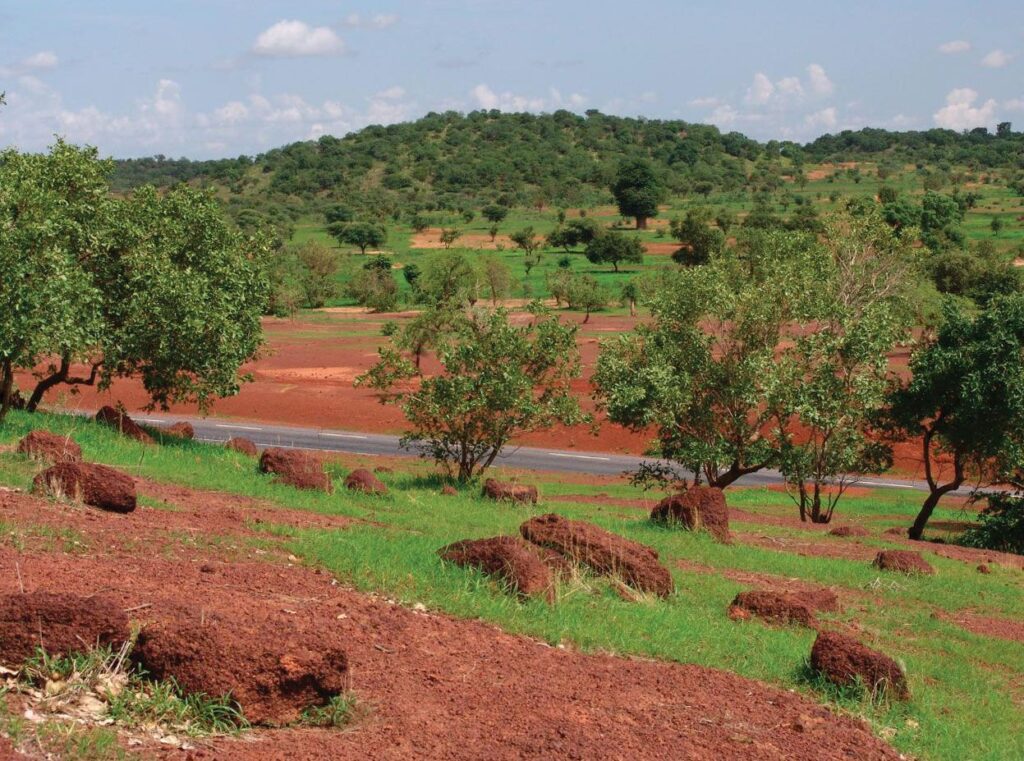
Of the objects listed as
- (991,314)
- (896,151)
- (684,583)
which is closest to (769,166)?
(896,151)

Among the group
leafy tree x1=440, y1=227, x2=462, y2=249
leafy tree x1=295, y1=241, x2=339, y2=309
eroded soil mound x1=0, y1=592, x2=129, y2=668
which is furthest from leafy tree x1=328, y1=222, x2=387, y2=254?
eroded soil mound x1=0, y1=592, x2=129, y2=668

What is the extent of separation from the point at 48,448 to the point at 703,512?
355 inches

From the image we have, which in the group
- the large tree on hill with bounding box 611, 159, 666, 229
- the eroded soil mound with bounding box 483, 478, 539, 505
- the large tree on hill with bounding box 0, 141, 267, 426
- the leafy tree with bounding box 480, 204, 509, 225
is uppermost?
the large tree on hill with bounding box 611, 159, 666, 229

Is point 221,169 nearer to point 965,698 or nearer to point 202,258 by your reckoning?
point 202,258

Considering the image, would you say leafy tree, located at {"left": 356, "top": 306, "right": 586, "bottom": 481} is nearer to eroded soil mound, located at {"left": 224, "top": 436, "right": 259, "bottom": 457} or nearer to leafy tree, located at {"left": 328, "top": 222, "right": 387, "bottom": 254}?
eroded soil mound, located at {"left": 224, "top": 436, "right": 259, "bottom": 457}

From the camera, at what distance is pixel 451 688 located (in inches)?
272

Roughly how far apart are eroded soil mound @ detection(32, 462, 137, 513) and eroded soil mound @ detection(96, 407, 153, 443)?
28.8 ft

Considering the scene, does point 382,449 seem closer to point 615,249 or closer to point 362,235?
point 615,249

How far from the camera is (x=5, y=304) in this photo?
16.7 meters

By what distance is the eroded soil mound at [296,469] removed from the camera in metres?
16.9

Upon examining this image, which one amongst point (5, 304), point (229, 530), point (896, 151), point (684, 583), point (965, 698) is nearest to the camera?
point (965, 698)

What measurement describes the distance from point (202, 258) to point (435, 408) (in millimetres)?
5090

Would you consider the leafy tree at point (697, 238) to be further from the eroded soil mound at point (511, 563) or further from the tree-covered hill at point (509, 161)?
the eroded soil mound at point (511, 563)

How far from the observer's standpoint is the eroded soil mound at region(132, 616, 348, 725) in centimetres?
597
